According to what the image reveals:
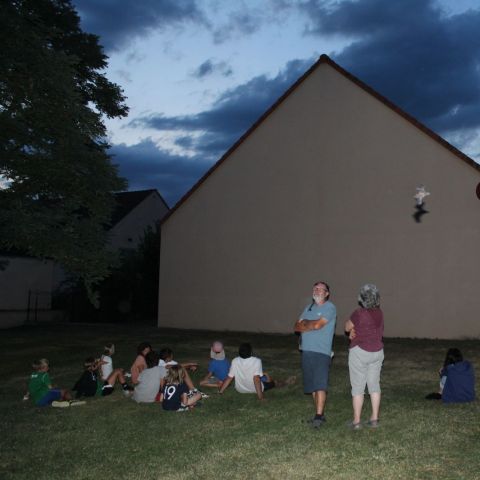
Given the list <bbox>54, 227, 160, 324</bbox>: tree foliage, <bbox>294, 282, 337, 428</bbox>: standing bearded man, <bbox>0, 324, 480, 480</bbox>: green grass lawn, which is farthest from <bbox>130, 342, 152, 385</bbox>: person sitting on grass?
<bbox>54, 227, 160, 324</bbox>: tree foliage

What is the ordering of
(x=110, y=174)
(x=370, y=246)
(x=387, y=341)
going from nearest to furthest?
1. (x=110, y=174)
2. (x=387, y=341)
3. (x=370, y=246)

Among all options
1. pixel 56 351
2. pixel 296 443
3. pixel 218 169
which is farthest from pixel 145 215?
pixel 296 443

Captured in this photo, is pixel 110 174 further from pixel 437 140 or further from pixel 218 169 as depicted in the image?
pixel 437 140

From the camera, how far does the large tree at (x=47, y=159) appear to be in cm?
1552

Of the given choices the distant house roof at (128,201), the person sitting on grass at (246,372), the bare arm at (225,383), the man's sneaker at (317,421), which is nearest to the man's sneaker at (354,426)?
the man's sneaker at (317,421)

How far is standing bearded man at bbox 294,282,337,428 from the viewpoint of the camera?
743 centimetres

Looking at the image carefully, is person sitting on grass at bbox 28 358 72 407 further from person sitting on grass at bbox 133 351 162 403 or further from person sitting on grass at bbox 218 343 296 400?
person sitting on grass at bbox 218 343 296 400

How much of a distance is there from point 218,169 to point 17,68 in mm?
10151

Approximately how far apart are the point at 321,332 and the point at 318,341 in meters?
0.12

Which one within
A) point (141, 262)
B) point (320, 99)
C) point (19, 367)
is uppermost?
point (320, 99)

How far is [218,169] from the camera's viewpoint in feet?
80.6

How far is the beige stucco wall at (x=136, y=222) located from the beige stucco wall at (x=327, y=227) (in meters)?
17.4

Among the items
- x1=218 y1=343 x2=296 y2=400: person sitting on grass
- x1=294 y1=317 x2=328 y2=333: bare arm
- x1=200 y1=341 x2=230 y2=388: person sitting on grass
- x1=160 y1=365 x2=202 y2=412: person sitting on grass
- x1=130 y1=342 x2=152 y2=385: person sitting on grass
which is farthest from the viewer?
x1=200 y1=341 x2=230 y2=388: person sitting on grass

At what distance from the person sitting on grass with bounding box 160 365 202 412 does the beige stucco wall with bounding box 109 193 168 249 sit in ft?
107
